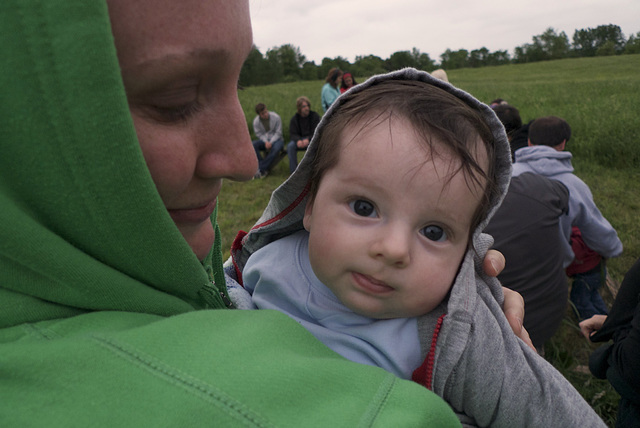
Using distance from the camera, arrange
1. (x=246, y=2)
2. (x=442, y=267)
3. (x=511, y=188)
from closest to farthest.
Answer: (x=246, y=2)
(x=442, y=267)
(x=511, y=188)

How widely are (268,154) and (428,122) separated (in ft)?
32.2

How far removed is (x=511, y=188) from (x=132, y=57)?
9.49 feet

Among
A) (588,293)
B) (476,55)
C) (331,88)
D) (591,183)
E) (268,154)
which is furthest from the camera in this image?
(476,55)

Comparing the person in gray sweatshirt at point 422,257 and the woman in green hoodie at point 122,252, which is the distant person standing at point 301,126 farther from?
the woman in green hoodie at point 122,252

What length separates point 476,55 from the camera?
243 ft

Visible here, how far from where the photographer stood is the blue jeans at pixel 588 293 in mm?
4191

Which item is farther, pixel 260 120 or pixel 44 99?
pixel 260 120

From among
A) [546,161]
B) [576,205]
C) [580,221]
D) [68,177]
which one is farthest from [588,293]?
[68,177]

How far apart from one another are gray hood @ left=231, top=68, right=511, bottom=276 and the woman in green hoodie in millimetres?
642

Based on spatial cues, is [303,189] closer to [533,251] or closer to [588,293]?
[533,251]

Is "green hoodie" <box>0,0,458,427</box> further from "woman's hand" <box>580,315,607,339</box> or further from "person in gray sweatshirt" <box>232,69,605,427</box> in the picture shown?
"woman's hand" <box>580,315,607,339</box>

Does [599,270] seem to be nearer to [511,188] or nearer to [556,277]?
[556,277]

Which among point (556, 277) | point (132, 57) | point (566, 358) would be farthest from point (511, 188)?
point (132, 57)

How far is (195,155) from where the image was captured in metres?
0.92
